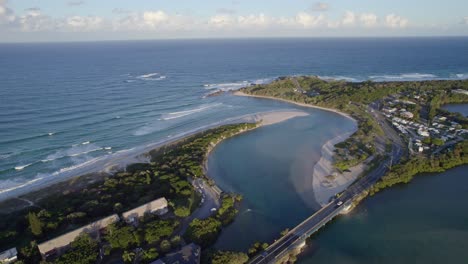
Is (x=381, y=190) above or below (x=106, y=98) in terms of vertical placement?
below

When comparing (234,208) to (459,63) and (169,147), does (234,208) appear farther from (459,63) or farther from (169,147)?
(459,63)

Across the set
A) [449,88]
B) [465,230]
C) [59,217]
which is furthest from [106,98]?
[449,88]

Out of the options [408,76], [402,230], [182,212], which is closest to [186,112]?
[182,212]

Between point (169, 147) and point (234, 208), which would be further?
point (169, 147)

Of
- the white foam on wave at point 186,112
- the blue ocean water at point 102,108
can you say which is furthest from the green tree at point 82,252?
the white foam on wave at point 186,112

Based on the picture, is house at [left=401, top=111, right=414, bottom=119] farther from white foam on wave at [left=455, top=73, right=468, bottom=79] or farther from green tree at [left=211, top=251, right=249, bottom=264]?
white foam on wave at [left=455, top=73, right=468, bottom=79]

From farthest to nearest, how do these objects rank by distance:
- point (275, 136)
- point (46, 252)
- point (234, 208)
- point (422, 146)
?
1. point (275, 136)
2. point (422, 146)
3. point (234, 208)
4. point (46, 252)

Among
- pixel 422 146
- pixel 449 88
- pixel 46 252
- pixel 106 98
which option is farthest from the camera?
pixel 449 88
